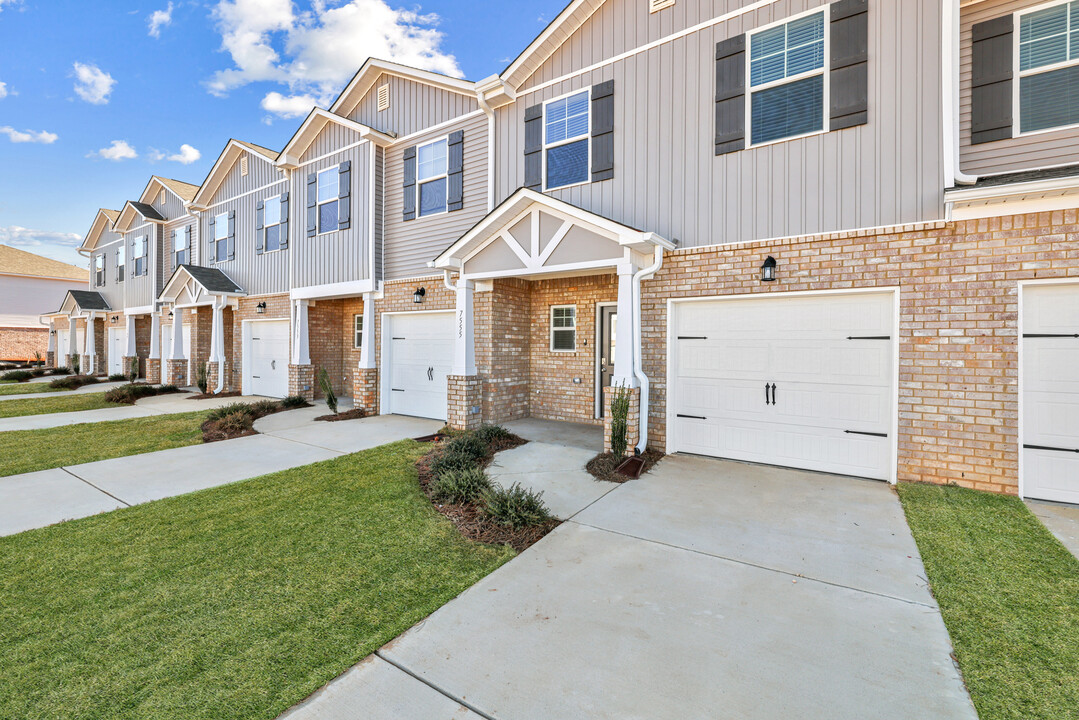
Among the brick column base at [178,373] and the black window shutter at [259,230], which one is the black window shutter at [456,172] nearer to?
the black window shutter at [259,230]

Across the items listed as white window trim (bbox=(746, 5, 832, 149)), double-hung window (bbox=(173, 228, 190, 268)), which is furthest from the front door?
double-hung window (bbox=(173, 228, 190, 268))

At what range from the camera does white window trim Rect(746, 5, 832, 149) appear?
555 cm

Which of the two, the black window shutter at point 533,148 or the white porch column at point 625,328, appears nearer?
the white porch column at point 625,328

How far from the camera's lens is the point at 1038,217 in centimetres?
461

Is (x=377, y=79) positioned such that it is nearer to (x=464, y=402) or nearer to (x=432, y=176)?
(x=432, y=176)

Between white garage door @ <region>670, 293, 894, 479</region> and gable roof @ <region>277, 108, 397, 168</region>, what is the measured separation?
7666 millimetres

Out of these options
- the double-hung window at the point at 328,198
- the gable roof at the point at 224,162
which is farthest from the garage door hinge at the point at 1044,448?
the gable roof at the point at 224,162

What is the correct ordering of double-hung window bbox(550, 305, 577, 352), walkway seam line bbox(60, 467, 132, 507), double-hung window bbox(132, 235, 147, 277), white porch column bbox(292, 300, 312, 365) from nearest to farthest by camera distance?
walkway seam line bbox(60, 467, 132, 507) → double-hung window bbox(550, 305, 577, 352) → white porch column bbox(292, 300, 312, 365) → double-hung window bbox(132, 235, 147, 277)

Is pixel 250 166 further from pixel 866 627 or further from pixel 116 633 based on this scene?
pixel 866 627

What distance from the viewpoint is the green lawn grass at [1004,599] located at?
7.12 feet

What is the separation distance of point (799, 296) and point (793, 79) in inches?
107

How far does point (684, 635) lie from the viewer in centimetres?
264

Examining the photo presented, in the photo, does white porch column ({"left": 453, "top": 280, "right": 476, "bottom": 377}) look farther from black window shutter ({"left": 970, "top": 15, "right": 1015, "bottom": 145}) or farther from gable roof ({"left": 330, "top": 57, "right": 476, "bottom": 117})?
black window shutter ({"left": 970, "top": 15, "right": 1015, "bottom": 145})

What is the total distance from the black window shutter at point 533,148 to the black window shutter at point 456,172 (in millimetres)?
1563
